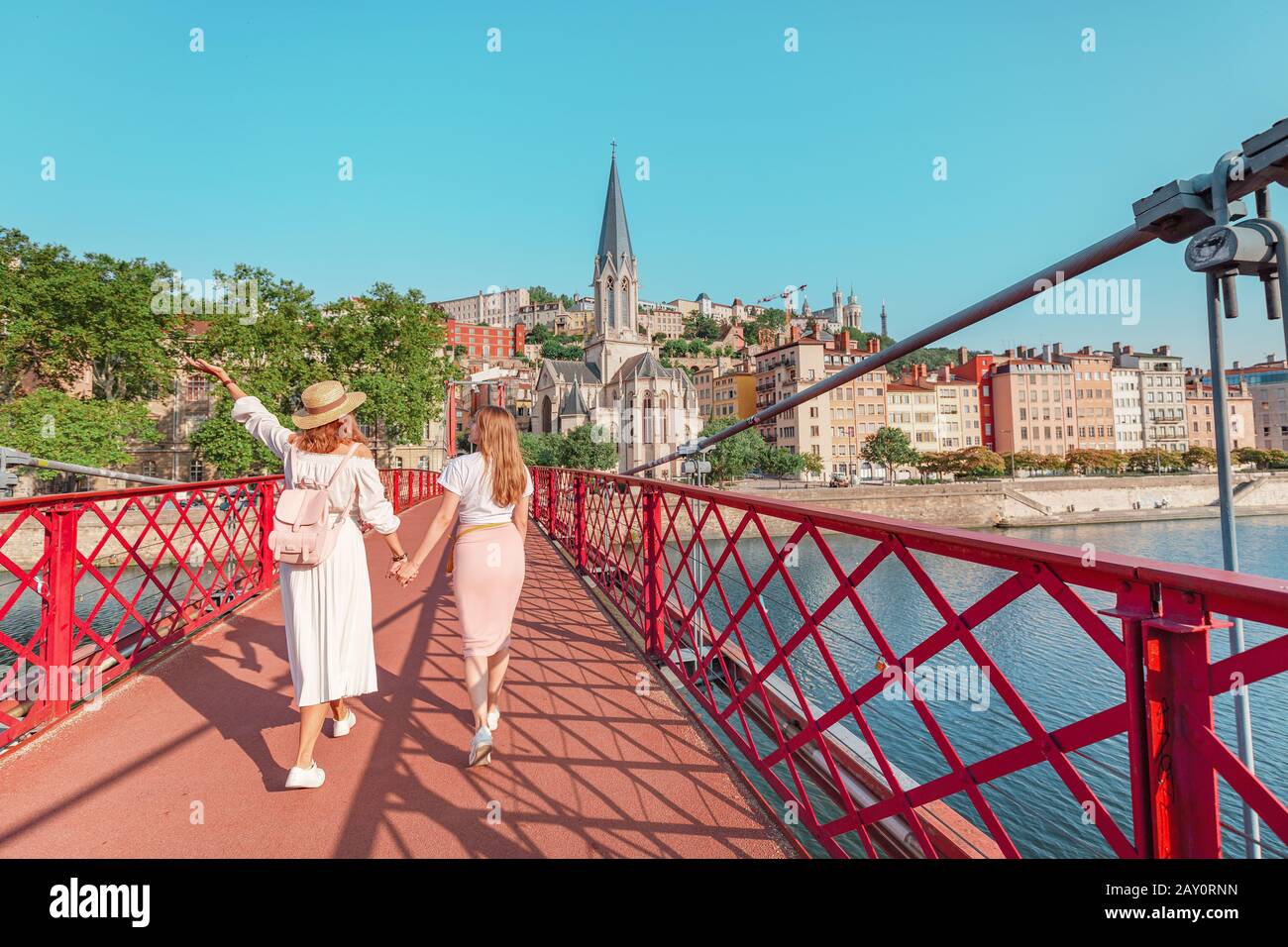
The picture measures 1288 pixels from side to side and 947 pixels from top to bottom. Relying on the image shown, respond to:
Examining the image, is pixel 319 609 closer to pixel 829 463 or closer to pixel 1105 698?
pixel 1105 698

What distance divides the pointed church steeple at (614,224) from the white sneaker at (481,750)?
77932 millimetres

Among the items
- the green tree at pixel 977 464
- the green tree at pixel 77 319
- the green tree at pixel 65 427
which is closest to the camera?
the green tree at pixel 65 427

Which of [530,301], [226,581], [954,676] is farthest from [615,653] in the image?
[530,301]

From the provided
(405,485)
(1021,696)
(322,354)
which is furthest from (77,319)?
(1021,696)

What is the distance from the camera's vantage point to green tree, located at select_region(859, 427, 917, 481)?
65.8 metres

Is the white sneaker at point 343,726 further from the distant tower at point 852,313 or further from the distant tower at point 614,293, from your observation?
the distant tower at point 852,313

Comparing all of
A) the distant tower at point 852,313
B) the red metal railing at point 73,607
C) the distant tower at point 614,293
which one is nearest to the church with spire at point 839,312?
the distant tower at point 852,313

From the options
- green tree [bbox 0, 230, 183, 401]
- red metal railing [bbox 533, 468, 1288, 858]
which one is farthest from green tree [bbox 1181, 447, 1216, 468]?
green tree [bbox 0, 230, 183, 401]

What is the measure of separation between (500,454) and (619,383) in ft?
246

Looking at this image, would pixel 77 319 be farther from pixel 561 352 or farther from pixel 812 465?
pixel 561 352

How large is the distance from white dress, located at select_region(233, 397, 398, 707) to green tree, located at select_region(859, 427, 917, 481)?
67955 millimetres

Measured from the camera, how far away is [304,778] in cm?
279

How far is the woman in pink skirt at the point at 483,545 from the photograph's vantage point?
3104 millimetres

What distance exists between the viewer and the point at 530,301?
5989 inches
